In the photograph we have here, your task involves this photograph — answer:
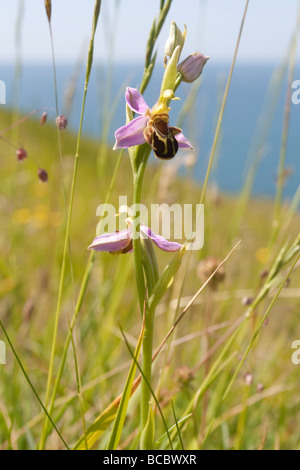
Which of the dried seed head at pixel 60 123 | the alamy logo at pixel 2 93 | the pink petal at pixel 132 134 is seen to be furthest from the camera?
the alamy logo at pixel 2 93

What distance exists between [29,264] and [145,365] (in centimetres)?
183

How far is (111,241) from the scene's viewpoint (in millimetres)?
615

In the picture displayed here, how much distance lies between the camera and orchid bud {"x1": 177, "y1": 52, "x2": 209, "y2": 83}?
583 millimetres

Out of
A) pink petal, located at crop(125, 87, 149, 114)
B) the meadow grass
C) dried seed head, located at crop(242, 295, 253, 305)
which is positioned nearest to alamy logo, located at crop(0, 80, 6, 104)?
the meadow grass

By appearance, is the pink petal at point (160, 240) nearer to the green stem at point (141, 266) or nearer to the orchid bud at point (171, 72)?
A: the green stem at point (141, 266)

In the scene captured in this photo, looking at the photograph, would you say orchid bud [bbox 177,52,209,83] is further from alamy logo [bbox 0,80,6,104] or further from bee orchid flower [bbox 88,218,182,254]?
alamy logo [bbox 0,80,6,104]

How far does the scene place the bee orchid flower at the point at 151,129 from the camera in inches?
22.3

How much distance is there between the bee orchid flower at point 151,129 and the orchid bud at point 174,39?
6 cm

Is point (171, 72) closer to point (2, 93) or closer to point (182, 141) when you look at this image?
point (182, 141)

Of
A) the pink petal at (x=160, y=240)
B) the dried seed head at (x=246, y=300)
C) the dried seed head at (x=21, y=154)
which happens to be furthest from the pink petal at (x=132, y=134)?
the dried seed head at (x=246, y=300)

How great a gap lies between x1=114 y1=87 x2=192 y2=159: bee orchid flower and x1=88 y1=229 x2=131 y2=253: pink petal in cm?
11

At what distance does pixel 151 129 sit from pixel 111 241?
146 mm
